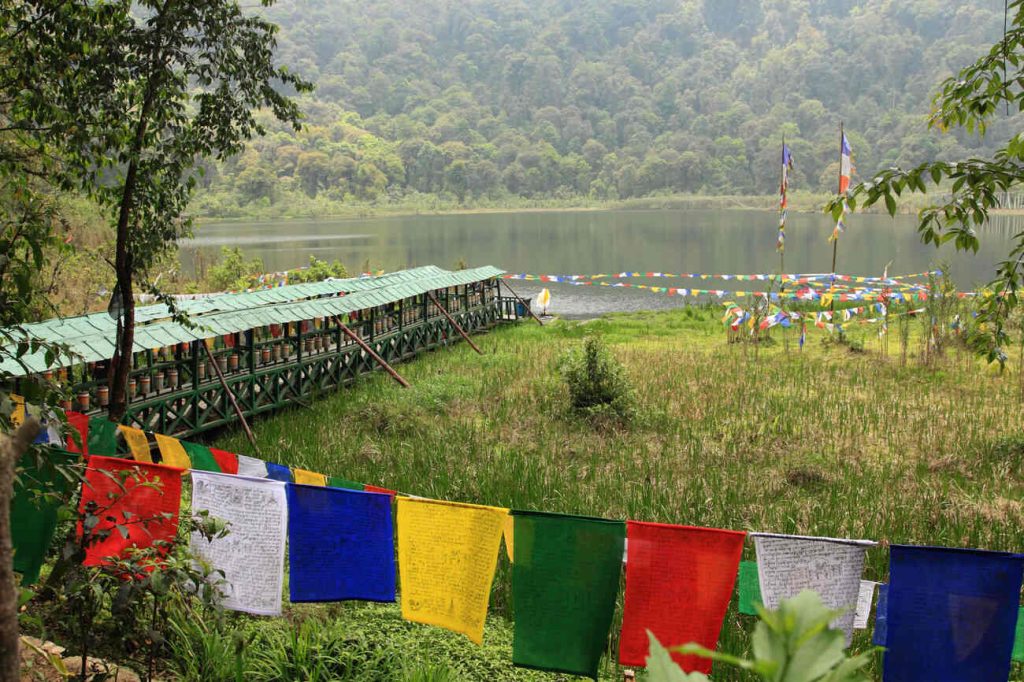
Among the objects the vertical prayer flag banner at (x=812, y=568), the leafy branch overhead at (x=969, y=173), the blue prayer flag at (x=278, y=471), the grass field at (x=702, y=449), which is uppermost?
the leafy branch overhead at (x=969, y=173)

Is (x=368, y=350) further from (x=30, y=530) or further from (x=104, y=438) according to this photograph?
(x=30, y=530)

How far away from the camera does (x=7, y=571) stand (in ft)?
5.67

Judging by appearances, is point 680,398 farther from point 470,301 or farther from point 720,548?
point 470,301

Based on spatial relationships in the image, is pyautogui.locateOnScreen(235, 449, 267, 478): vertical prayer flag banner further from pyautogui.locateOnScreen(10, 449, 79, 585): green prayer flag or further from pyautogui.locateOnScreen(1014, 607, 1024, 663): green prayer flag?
pyautogui.locateOnScreen(1014, 607, 1024, 663): green prayer flag

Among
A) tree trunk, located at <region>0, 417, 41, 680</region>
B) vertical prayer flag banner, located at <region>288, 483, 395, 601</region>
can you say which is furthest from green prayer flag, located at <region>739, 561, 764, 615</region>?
tree trunk, located at <region>0, 417, 41, 680</region>

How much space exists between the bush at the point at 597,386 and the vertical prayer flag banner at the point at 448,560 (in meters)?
6.54

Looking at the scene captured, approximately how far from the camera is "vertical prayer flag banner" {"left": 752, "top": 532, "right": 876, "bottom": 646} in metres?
3.70

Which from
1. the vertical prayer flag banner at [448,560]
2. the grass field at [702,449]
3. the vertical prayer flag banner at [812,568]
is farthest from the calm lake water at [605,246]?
the vertical prayer flag banner at [812,568]

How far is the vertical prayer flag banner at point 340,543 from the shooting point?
4.19 m

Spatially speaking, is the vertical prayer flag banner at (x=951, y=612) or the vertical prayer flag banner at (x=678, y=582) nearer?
the vertical prayer flag banner at (x=951, y=612)

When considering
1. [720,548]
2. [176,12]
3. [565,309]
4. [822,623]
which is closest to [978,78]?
[720,548]

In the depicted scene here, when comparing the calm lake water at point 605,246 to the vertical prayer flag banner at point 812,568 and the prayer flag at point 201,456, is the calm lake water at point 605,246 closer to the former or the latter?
the prayer flag at point 201,456

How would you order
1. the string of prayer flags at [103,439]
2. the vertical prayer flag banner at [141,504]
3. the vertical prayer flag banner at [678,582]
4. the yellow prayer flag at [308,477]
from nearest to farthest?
1. the vertical prayer flag banner at [678,582]
2. the vertical prayer flag banner at [141,504]
3. the yellow prayer flag at [308,477]
4. the string of prayer flags at [103,439]

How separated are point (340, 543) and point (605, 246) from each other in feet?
156
